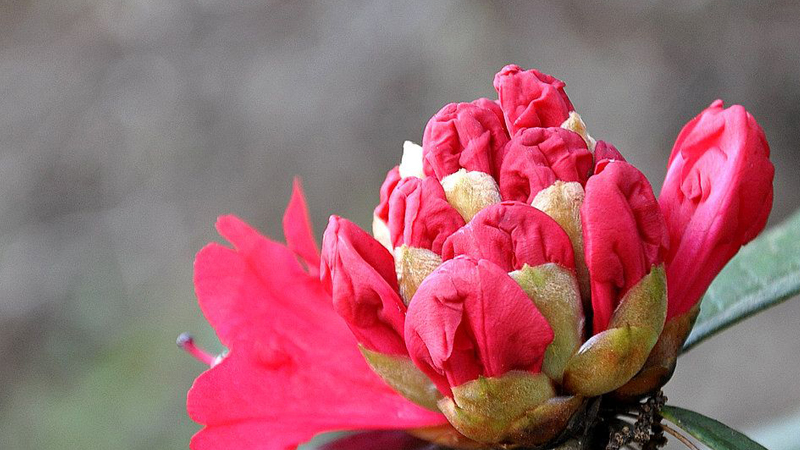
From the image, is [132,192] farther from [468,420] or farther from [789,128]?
[468,420]

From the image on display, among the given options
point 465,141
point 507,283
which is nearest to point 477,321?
point 507,283

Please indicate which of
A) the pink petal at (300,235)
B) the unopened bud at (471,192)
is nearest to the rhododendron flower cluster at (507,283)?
the unopened bud at (471,192)

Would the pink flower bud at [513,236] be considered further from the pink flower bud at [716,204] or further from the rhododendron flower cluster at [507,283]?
the pink flower bud at [716,204]

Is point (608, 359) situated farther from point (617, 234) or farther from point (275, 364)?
point (275, 364)

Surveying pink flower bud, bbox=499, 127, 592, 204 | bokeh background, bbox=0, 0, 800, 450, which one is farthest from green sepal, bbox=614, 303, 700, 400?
bokeh background, bbox=0, 0, 800, 450

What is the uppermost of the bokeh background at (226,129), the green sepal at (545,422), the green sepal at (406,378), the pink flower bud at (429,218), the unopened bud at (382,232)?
the bokeh background at (226,129)

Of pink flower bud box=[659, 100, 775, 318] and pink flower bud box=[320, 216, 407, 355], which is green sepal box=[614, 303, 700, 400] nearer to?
pink flower bud box=[659, 100, 775, 318]

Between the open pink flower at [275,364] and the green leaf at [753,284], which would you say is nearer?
the open pink flower at [275,364]
